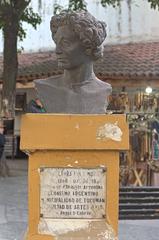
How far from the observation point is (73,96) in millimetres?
5074

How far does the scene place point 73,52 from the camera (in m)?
5.03

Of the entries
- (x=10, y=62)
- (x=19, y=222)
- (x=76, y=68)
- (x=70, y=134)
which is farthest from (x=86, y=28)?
(x=10, y=62)

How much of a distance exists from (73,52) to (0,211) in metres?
5.49

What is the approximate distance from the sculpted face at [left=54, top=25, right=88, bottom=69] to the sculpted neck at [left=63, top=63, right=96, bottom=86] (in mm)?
51

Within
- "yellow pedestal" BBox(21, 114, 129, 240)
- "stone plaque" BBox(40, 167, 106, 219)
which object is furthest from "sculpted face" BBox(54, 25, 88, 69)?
"stone plaque" BBox(40, 167, 106, 219)

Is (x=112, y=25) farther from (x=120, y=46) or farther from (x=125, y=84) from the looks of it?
(x=125, y=84)

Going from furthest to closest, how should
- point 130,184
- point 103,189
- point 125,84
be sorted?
point 125,84 → point 130,184 → point 103,189

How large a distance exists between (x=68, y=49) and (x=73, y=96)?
15.4 inches

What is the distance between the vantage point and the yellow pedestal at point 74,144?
4543 mm

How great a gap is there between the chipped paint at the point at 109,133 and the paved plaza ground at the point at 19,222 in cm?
341

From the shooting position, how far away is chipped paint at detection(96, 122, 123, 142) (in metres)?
4.53

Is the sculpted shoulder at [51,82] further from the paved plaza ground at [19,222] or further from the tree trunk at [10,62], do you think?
the tree trunk at [10,62]

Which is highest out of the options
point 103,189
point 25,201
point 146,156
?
point 103,189

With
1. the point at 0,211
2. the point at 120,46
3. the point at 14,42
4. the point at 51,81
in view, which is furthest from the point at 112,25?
the point at 51,81
